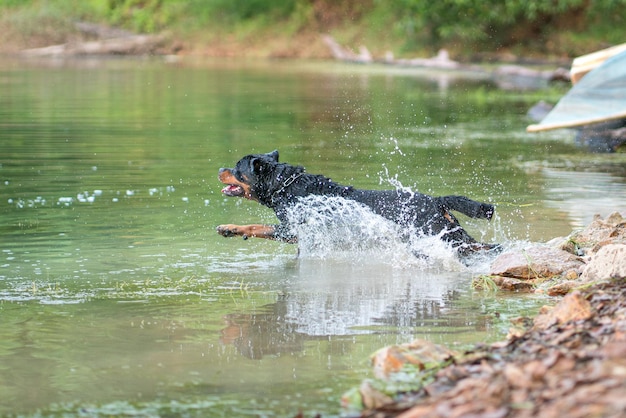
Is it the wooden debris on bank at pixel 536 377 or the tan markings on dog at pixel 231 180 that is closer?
the wooden debris on bank at pixel 536 377

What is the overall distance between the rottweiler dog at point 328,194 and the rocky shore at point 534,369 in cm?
136

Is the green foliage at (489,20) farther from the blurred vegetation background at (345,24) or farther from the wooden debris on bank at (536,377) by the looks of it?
the wooden debris on bank at (536,377)

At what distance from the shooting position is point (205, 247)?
10016 mm

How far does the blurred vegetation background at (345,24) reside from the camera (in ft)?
144

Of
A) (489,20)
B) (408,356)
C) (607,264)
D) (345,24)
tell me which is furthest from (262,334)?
(345,24)

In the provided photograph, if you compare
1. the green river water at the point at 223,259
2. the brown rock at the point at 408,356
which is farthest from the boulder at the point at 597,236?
the brown rock at the point at 408,356

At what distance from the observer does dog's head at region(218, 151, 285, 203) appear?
970 cm

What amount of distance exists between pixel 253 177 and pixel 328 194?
0.66 metres

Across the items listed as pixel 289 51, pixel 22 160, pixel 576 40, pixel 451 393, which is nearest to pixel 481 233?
pixel 451 393

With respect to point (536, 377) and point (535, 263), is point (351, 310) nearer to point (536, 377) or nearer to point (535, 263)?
point (535, 263)

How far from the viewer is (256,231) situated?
9.54 meters

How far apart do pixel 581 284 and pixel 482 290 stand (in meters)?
0.78

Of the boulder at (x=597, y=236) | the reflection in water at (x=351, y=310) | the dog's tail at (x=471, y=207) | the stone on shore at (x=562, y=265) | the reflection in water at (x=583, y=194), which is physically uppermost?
the reflection in water at (x=583, y=194)

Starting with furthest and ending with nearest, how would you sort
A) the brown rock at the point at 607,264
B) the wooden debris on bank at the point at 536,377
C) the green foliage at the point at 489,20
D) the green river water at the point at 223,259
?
the green foliage at the point at 489,20
the brown rock at the point at 607,264
the green river water at the point at 223,259
the wooden debris on bank at the point at 536,377
